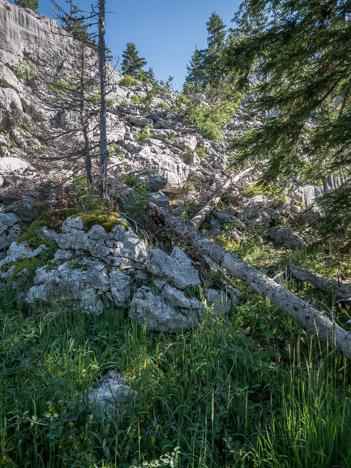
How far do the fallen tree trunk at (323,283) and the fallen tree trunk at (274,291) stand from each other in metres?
0.99

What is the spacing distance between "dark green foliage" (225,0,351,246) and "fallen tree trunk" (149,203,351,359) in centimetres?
123

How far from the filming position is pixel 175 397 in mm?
2518

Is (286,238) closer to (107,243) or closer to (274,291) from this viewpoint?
(274,291)

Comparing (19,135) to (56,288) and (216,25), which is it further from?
(216,25)

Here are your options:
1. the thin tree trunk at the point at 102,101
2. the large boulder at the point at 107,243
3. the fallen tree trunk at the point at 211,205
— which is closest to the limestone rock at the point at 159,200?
the fallen tree trunk at the point at 211,205

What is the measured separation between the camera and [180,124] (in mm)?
14070

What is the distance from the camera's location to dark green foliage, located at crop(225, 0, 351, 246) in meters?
3.65

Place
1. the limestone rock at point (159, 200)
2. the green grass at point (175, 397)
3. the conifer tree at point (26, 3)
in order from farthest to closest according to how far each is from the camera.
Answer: the conifer tree at point (26, 3), the limestone rock at point (159, 200), the green grass at point (175, 397)

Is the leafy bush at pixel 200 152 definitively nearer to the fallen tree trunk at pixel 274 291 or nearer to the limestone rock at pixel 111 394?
the fallen tree trunk at pixel 274 291

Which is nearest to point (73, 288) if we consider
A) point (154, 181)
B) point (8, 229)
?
point (8, 229)

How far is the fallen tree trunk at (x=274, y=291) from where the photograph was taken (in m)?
3.09

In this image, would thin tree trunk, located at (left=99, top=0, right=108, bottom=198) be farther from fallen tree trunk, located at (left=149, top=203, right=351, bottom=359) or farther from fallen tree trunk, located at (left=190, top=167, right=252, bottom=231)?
fallen tree trunk, located at (left=190, top=167, right=252, bottom=231)

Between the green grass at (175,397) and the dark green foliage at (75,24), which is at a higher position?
the dark green foliage at (75,24)

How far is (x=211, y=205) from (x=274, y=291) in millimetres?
4661
